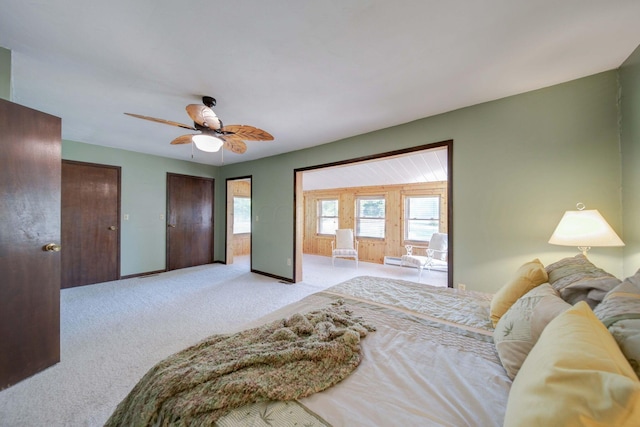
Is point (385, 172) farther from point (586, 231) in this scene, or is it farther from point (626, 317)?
point (626, 317)

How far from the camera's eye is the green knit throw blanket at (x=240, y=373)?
0.76 meters

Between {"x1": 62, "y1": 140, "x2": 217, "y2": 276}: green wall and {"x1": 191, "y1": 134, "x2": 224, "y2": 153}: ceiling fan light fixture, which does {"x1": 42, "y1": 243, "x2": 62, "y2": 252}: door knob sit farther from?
{"x1": 62, "y1": 140, "x2": 217, "y2": 276}: green wall

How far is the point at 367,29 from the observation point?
1.44 metres

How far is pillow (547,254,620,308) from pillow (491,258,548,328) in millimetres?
70

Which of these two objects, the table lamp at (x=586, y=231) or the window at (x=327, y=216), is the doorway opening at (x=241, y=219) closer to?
the window at (x=327, y=216)

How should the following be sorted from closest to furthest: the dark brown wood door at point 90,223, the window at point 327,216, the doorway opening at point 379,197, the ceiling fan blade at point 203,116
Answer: the ceiling fan blade at point 203,116
the dark brown wood door at point 90,223
the doorway opening at point 379,197
the window at point 327,216

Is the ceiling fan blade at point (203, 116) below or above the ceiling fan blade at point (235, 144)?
above

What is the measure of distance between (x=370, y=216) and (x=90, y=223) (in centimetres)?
580

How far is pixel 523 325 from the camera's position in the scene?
3.23 feet

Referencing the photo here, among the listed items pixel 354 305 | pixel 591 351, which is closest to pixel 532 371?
pixel 591 351

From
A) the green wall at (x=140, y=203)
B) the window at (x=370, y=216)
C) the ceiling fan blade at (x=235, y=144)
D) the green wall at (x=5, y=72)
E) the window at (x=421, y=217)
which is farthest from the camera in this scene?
the window at (x=370, y=216)

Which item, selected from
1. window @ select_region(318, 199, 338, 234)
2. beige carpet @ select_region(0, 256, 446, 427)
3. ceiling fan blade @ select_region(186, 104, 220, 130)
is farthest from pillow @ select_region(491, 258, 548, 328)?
window @ select_region(318, 199, 338, 234)

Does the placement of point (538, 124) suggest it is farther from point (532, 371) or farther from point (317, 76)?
point (532, 371)

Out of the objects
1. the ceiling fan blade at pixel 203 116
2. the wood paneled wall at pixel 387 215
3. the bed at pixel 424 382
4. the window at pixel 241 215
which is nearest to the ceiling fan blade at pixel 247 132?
the ceiling fan blade at pixel 203 116
